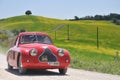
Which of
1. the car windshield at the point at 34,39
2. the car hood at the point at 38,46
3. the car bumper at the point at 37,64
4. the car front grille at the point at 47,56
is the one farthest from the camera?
the car windshield at the point at 34,39

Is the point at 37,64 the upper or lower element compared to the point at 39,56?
lower

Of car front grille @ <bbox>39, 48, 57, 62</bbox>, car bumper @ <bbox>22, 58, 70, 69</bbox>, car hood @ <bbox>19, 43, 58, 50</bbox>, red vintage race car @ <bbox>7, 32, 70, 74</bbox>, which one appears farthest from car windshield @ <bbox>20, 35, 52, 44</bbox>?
car bumper @ <bbox>22, 58, 70, 69</bbox>

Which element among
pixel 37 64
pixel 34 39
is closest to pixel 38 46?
pixel 37 64

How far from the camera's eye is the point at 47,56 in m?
16.6

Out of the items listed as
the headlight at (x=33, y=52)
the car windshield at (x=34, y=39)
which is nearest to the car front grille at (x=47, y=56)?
the headlight at (x=33, y=52)

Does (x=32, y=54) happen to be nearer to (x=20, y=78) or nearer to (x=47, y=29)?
(x=20, y=78)

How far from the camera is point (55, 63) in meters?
16.7

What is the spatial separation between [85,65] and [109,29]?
103585mm

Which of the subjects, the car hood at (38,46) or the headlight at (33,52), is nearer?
the headlight at (33,52)

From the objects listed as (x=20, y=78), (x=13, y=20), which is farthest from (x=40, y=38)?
(x=13, y=20)

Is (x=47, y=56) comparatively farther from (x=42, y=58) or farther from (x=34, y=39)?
(x=34, y=39)

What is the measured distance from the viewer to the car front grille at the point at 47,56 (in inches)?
651

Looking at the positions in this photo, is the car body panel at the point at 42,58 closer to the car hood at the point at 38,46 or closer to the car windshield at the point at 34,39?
the car hood at the point at 38,46

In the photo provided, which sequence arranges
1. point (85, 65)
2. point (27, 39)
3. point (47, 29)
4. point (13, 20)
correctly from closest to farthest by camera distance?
point (27, 39), point (85, 65), point (47, 29), point (13, 20)
